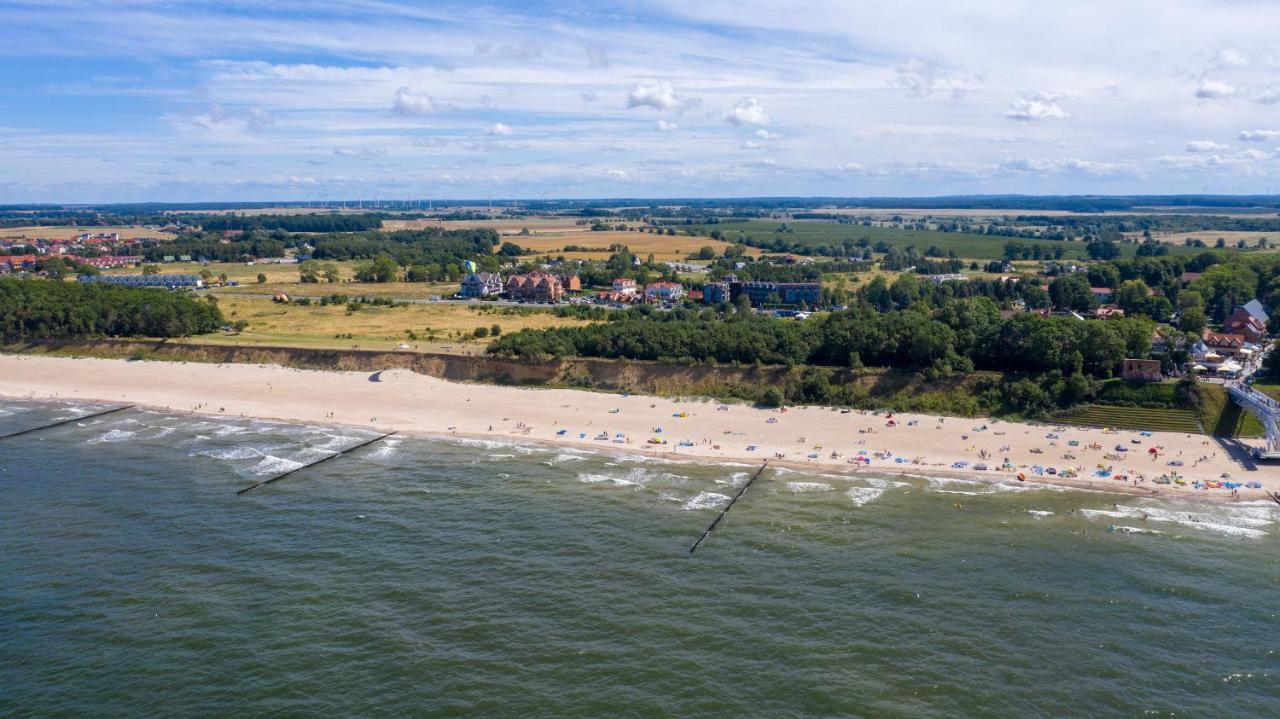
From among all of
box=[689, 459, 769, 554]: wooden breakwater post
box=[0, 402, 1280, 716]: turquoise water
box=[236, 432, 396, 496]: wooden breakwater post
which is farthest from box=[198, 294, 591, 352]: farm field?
box=[689, 459, 769, 554]: wooden breakwater post

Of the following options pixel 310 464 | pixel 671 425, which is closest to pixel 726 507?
pixel 671 425

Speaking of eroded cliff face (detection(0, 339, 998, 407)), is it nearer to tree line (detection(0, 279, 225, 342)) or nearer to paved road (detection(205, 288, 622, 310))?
tree line (detection(0, 279, 225, 342))

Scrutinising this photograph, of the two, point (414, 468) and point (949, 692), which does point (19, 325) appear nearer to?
point (414, 468)

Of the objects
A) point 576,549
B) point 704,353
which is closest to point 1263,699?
point 576,549

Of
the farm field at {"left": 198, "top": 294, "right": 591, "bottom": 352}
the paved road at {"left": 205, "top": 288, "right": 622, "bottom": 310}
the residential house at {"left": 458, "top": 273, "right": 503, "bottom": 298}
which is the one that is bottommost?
the farm field at {"left": 198, "top": 294, "right": 591, "bottom": 352}

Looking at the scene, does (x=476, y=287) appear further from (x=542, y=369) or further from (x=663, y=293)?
(x=542, y=369)

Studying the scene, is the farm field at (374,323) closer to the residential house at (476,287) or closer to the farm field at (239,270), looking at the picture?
the residential house at (476,287)
